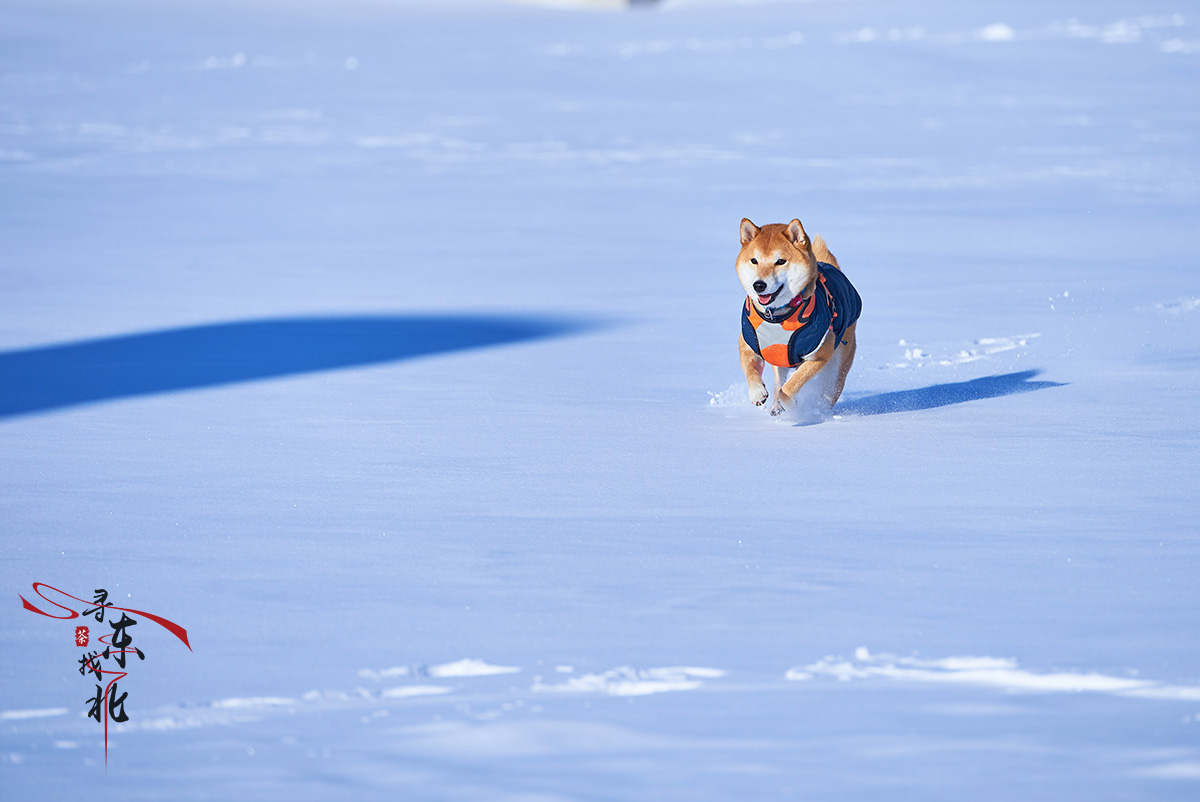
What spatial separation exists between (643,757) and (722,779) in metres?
0.15

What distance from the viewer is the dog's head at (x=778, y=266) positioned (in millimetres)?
4789

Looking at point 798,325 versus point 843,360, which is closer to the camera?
point 798,325

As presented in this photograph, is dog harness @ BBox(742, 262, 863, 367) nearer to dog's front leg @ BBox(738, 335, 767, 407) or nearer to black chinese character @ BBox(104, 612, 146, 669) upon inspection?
dog's front leg @ BBox(738, 335, 767, 407)

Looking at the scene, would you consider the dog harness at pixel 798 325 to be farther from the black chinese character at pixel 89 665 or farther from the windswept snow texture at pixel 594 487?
the black chinese character at pixel 89 665

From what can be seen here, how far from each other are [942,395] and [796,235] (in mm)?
1108

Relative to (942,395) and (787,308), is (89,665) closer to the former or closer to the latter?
(787,308)

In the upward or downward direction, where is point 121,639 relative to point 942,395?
downward

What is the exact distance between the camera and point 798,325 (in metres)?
4.84

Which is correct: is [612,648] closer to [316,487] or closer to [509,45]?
[316,487]

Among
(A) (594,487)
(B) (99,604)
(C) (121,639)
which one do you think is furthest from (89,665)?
(A) (594,487)

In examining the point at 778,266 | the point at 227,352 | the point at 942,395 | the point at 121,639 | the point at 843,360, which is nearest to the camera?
the point at 121,639

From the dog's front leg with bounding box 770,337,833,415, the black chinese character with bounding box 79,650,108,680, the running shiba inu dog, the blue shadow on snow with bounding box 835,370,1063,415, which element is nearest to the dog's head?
the running shiba inu dog

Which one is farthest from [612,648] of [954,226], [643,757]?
[954,226]

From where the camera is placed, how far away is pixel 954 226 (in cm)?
1037
